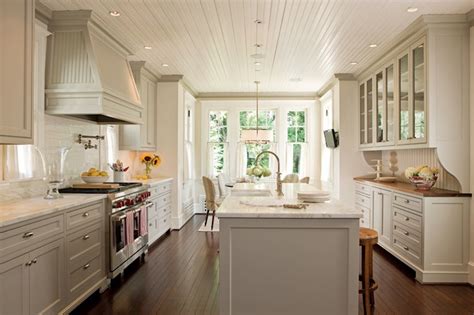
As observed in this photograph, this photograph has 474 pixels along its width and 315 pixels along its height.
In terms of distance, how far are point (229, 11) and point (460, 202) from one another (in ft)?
9.92

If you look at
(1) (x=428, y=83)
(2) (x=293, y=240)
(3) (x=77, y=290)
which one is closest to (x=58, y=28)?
(3) (x=77, y=290)

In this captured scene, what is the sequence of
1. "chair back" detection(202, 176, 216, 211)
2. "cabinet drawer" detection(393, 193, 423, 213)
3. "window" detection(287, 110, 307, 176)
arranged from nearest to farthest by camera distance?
1. "cabinet drawer" detection(393, 193, 423, 213)
2. "chair back" detection(202, 176, 216, 211)
3. "window" detection(287, 110, 307, 176)

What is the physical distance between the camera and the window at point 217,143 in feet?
27.8

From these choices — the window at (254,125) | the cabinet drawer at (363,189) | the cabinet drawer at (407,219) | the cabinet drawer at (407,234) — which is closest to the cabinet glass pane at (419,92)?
the cabinet drawer at (407,219)

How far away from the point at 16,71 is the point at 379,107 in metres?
4.67

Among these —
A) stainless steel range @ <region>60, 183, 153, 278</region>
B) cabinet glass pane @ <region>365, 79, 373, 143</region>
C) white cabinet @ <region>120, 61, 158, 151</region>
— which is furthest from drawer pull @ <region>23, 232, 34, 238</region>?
cabinet glass pane @ <region>365, 79, 373, 143</region>

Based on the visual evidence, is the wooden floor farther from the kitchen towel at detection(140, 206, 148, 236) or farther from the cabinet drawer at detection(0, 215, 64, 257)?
the cabinet drawer at detection(0, 215, 64, 257)

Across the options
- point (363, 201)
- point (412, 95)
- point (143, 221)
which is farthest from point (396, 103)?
point (143, 221)

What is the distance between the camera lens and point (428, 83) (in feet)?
12.4

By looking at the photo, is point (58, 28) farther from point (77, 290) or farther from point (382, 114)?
point (382, 114)

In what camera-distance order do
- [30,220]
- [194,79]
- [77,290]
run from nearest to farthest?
[30,220]
[77,290]
[194,79]

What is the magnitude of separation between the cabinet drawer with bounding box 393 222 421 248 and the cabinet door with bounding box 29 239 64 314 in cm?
347

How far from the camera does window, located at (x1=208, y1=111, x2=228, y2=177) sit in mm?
8469

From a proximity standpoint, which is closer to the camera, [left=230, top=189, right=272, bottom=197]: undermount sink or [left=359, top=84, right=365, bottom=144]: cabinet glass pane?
[left=230, top=189, right=272, bottom=197]: undermount sink
